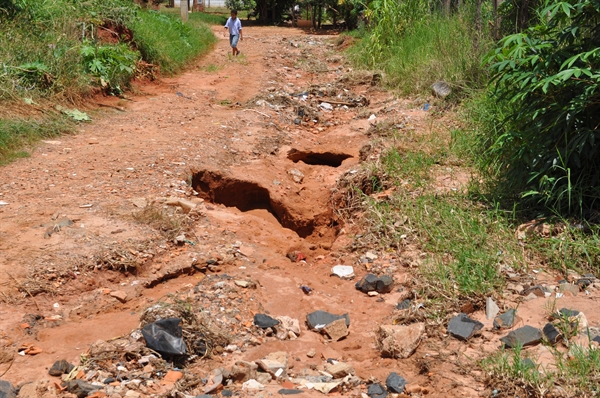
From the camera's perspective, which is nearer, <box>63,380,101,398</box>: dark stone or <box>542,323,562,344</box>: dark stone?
<box>63,380,101,398</box>: dark stone

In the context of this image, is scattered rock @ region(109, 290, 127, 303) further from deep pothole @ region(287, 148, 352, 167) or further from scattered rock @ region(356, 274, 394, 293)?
deep pothole @ region(287, 148, 352, 167)

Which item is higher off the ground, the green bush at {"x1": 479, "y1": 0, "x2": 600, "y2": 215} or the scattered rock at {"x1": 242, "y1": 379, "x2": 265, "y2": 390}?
the green bush at {"x1": 479, "y1": 0, "x2": 600, "y2": 215}

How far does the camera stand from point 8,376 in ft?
9.22

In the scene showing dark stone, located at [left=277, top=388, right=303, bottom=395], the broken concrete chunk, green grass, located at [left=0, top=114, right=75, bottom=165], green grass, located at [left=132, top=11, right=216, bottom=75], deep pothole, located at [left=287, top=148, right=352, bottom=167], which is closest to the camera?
dark stone, located at [left=277, top=388, right=303, bottom=395]

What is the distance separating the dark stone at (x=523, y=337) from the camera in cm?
300

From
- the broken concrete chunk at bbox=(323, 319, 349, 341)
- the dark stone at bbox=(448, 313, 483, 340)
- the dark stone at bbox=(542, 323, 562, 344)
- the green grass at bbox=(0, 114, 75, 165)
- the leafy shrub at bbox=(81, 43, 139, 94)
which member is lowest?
the broken concrete chunk at bbox=(323, 319, 349, 341)

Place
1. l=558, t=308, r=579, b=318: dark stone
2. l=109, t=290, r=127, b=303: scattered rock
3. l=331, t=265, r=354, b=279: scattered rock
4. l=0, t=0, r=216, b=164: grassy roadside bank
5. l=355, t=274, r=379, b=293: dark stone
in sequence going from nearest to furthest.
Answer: l=558, t=308, r=579, b=318: dark stone, l=109, t=290, r=127, b=303: scattered rock, l=355, t=274, r=379, b=293: dark stone, l=331, t=265, r=354, b=279: scattered rock, l=0, t=0, r=216, b=164: grassy roadside bank

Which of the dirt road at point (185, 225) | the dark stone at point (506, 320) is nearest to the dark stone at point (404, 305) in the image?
the dirt road at point (185, 225)

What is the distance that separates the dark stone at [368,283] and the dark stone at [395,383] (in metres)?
1.01

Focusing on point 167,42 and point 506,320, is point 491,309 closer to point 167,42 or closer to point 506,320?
point 506,320

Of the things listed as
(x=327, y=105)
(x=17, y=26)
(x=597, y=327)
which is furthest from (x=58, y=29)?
(x=597, y=327)

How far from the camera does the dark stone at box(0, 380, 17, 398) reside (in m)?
2.62

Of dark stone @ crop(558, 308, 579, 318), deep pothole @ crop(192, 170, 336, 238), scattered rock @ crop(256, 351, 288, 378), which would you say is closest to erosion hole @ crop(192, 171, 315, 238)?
deep pothole @ crop(192, 170, 336, 238)

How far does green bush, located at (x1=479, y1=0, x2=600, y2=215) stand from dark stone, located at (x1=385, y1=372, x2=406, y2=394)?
1.67 meters
